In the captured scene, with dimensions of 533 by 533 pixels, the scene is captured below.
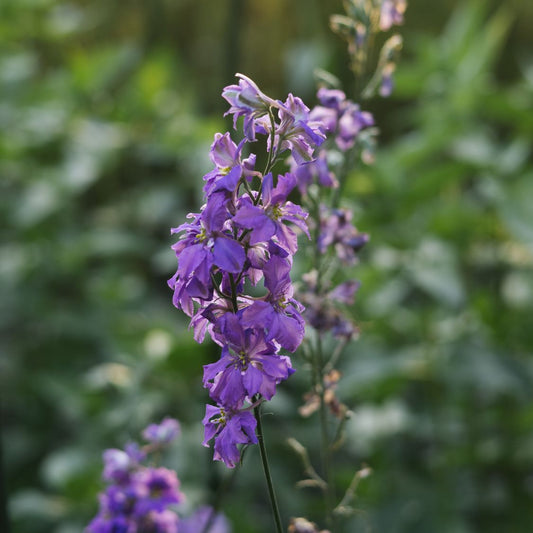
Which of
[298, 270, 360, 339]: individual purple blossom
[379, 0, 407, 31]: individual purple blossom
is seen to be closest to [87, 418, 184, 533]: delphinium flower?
[298, 270, 360, 339]: individual purple blossom

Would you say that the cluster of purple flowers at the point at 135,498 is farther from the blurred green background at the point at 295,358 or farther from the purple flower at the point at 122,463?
the blurred green background at the point at 295,358

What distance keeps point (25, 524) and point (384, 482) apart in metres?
0.93

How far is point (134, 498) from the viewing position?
93cm

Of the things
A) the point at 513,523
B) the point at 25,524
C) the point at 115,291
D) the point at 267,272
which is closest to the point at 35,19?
the point at 115,291

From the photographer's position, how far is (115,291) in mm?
2324

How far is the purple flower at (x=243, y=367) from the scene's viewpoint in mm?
587

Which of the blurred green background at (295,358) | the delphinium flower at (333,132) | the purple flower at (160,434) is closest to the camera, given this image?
the delphinium flower at (333,132)

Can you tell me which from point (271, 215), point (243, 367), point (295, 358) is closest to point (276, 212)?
point (271, 215)

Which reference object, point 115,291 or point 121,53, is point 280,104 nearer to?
point 115,291

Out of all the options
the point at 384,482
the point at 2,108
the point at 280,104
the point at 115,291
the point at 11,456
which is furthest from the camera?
the point at 2,108

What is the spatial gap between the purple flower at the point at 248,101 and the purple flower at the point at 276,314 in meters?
0.11

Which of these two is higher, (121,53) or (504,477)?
(121,53)

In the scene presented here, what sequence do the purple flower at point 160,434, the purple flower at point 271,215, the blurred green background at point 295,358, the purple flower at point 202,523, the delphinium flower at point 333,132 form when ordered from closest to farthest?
1. the purple flower at point 271,215
2. the delphinium flower at point 333,132
3. the purple flower at point 160,434
4. the purple flower at point 202,523
5. the blurred green background at point 295,358

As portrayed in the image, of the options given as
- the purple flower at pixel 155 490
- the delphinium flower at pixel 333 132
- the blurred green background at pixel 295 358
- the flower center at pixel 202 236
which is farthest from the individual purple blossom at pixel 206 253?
the blurred green background at pixel 295 358
